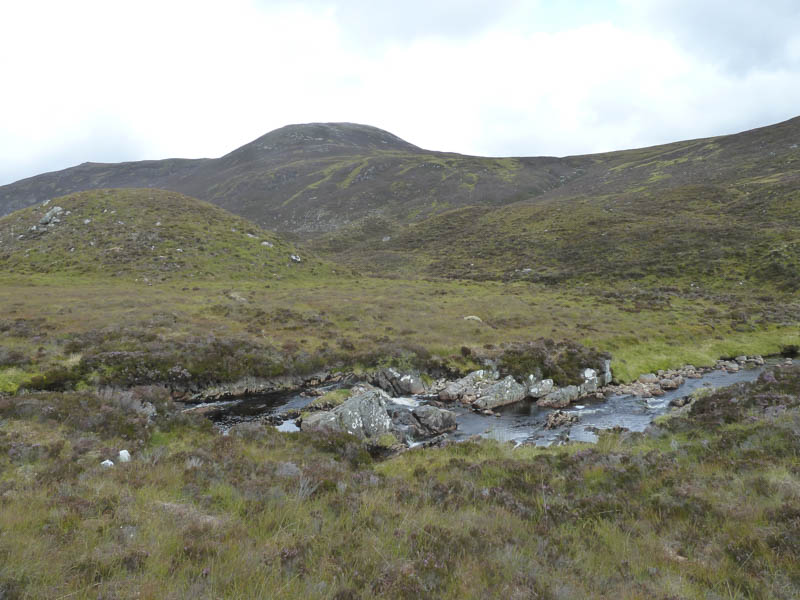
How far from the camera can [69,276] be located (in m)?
52.4

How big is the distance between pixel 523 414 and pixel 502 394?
195cm

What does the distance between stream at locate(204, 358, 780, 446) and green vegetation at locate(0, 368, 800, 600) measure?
6365 millimetres

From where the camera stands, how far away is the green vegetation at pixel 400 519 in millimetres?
5387

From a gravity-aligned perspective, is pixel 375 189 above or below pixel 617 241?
above

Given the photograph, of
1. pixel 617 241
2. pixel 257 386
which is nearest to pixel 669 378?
pixel 257 386

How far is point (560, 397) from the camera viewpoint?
24.1m

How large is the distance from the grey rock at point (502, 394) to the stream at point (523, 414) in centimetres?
47

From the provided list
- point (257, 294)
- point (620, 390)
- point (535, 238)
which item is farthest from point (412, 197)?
point (620, 390)

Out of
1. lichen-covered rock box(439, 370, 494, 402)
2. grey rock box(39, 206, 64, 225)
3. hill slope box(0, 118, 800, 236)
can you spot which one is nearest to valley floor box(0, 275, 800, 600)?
lichen-covered rock box(439, 370, 494, 402)

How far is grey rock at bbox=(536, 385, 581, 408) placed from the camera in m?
23.8

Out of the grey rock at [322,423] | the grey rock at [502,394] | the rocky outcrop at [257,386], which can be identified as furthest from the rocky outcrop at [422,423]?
the rocky outcrop at [257,386]

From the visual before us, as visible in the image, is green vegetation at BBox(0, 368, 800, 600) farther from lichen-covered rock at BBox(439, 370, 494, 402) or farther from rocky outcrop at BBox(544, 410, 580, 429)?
lichen-covered rock at BBox(439, 370, 494, 402)

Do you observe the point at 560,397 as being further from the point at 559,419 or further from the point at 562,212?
the point at 562,212

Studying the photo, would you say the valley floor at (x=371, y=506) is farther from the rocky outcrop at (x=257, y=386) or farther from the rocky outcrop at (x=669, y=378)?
the rocky outcrop at (x=669, y=378)
